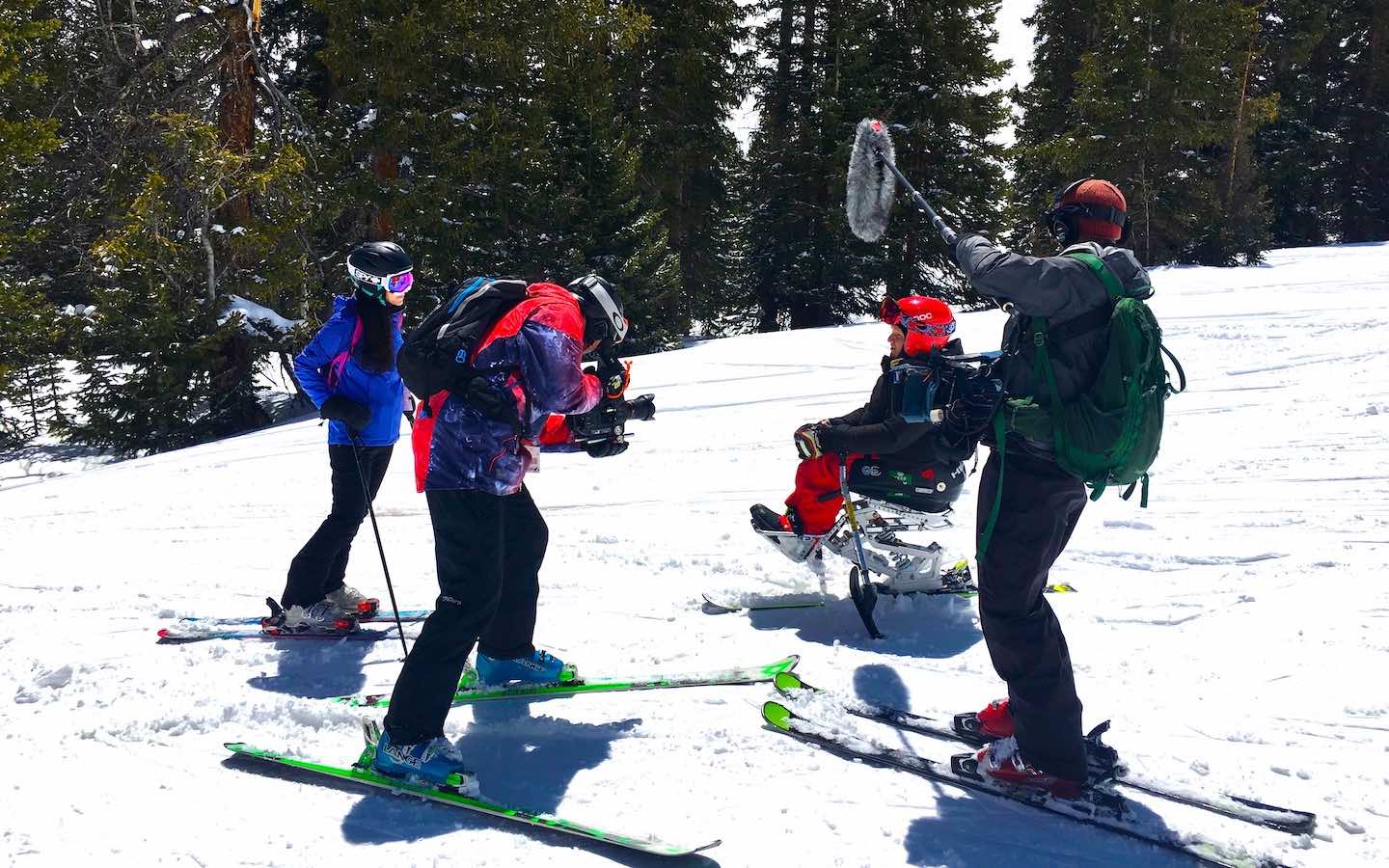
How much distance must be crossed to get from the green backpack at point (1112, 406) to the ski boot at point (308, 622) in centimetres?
362

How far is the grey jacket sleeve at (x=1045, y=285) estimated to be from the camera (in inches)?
119

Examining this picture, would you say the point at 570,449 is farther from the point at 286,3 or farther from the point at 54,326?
the point at 286,3

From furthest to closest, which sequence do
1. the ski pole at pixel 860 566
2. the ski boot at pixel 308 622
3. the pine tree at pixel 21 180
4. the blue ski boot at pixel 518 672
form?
the pine tree at pixel 21 180 → the ski boot at pixel 308 622 → the ski pole at pixel 860 566 → the blue ski boot at pixel 518 672

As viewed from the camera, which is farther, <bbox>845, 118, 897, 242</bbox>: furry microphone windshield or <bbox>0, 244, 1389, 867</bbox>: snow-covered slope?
<bbox>845, 118, 897, 242</bbox>: furry microphone windshield

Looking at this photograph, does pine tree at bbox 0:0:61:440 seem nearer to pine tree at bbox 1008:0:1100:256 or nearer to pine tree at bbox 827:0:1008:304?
pine tree at bbox 827:0:1008:304

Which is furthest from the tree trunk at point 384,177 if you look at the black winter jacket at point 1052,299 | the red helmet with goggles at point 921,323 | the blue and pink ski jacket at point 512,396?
the black winter jacket at point 1052,299

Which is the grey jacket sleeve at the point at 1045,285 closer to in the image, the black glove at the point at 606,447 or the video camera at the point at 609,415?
the video camera at the point at 609,415

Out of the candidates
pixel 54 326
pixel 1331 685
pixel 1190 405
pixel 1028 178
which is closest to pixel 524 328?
pixel 1331 685

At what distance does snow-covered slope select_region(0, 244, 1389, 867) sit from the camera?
3250 mm

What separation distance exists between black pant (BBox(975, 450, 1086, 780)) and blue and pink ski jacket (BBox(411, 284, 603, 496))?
1.52 m

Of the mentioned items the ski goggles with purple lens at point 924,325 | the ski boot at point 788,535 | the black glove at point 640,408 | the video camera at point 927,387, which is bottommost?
the ski boot at point 788,535

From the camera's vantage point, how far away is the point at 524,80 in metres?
18.3

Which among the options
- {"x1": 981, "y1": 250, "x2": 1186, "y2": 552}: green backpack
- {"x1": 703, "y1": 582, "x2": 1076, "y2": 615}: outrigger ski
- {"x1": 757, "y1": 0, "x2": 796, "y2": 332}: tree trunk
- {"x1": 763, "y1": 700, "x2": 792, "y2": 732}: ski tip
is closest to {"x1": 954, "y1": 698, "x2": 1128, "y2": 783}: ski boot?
{"x1": 763, "y1": 700, "x2": 792, "y2": 732}: ski tip

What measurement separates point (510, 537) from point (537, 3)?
50.7 ft
